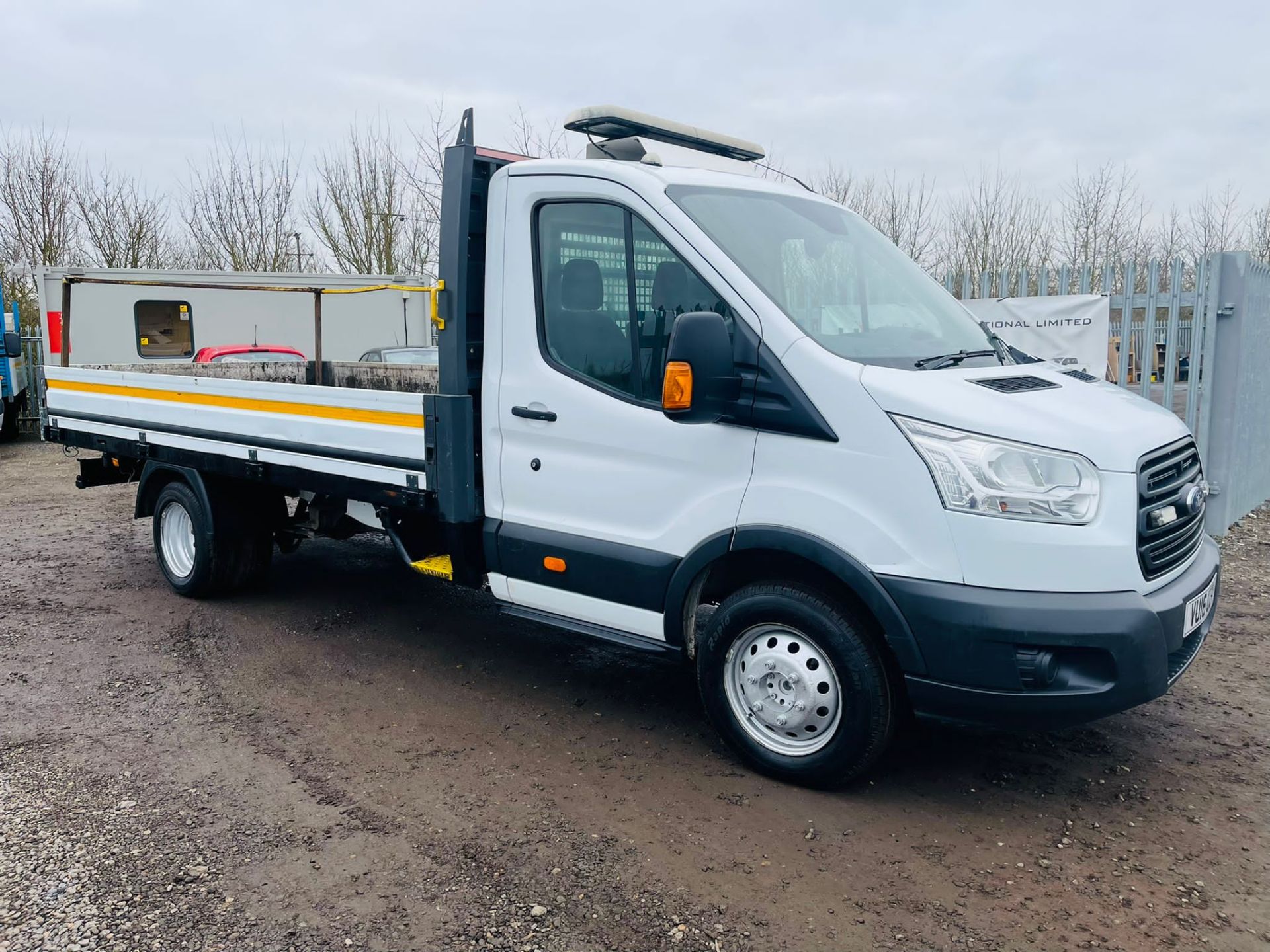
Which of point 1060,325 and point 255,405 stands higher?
point 1060,325

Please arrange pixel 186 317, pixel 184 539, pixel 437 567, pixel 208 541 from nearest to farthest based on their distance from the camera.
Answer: pixel 437 567, pixel 208 541, pixel 184 539, pixel 186 317

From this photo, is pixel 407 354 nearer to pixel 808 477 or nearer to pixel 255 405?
pixel 255 405

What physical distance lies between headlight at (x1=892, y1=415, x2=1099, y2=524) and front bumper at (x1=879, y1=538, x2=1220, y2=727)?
0.90 ft

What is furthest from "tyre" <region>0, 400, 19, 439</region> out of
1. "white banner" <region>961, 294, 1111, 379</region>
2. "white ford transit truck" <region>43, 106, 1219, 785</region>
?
"white banner" <region>961, 294, 1111, 379</region>

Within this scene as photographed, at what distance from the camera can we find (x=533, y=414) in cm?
443

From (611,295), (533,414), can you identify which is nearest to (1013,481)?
(611,295)

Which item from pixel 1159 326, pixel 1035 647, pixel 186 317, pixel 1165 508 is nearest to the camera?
pixel 1035 647

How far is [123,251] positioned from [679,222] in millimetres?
25365

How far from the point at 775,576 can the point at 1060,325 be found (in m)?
5.70

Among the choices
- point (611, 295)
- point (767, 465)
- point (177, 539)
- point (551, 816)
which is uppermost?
point (611, 295)

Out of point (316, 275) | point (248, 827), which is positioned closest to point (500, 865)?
point (248, 827)

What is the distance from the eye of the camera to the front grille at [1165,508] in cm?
349

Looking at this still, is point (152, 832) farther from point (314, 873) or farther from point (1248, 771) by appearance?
point (1248, 771)

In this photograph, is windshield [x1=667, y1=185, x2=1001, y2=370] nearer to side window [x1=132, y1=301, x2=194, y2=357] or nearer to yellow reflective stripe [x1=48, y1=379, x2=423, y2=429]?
yellow reflective stripe [x1=48, y1=379, x2=423, y2=429]
